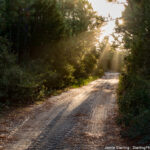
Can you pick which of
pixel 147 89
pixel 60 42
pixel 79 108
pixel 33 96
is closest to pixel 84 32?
pixel 60 42

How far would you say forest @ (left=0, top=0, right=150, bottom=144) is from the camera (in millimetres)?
8445

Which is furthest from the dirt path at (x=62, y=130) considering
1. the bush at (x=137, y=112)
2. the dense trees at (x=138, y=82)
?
the dense trees at (x=138, y=82)

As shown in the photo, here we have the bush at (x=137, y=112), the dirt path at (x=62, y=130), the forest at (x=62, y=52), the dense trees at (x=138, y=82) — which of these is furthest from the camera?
the forest at (x=62, y=52)

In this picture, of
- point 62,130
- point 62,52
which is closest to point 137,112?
point 62,130

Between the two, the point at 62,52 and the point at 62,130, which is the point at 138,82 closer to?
the point at 62,130

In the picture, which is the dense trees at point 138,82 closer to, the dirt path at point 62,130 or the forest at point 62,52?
the forest at point 62,52

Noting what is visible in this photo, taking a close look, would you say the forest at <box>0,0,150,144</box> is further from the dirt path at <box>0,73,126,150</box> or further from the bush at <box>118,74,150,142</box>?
the dirt path at <box>0,73,126,150</box>

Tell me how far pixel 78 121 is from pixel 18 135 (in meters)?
2.49

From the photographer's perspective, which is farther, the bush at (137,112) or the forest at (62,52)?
the forest at (62,52)

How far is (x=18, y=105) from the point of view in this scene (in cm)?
1223

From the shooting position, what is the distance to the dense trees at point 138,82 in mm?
6117

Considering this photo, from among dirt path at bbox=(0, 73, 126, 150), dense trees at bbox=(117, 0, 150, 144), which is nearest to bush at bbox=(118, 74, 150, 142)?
dense trees at bbox=(117, 0, 150, 144)

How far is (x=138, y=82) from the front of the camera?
9992 mm

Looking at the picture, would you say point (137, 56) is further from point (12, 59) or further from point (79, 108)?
point (12, 59)
